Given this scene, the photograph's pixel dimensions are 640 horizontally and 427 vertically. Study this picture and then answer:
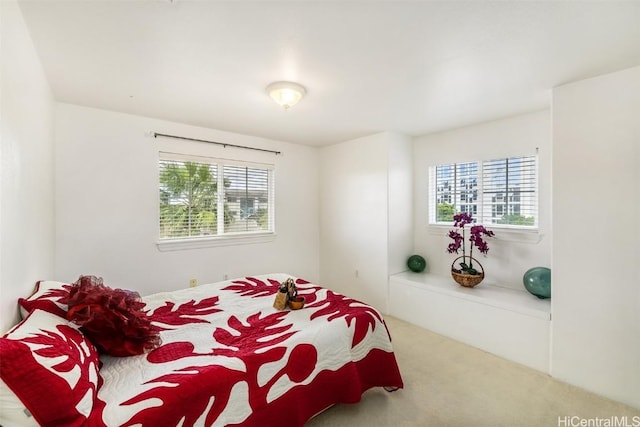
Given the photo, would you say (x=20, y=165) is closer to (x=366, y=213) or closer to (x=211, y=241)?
(x=211, y=241)

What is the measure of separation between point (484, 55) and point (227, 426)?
2605 millimetres

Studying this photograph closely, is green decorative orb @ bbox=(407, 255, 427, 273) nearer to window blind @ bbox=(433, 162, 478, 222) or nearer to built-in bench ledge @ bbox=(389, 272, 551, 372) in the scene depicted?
built-in bench ledge @ bbox=(389, 272, 551, 372)

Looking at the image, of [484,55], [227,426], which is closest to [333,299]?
[227,426]

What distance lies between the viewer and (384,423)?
1.84 meters

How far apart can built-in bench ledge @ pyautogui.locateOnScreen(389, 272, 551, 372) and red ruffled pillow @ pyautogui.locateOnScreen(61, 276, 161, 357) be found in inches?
111

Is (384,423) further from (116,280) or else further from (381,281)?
(116,280)

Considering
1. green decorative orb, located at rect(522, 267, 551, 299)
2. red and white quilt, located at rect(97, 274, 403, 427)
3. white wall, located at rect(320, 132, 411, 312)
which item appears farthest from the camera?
white wall, located at rect(320, 132, 411, 312)

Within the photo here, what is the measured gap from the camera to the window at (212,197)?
336 cm

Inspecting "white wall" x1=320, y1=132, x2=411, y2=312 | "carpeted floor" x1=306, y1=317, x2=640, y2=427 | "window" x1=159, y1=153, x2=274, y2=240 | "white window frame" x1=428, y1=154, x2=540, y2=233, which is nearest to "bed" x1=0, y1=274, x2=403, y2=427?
"carpeted floor" x1=306, y1=317, x2=640, y2=427

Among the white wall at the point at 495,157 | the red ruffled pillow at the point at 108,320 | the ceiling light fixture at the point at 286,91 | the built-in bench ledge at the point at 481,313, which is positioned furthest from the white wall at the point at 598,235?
the red ruffled pillow at the point at 108,320

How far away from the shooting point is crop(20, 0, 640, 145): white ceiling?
1.46 meters

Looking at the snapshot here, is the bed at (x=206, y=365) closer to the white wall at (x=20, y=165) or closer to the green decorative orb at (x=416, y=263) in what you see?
the white wall at (x=20, y=165)

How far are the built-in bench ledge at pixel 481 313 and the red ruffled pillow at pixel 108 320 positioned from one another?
2.82m

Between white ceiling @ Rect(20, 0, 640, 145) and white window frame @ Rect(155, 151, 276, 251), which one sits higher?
white ceiling @ Rect(20, 0, 640, 145)
